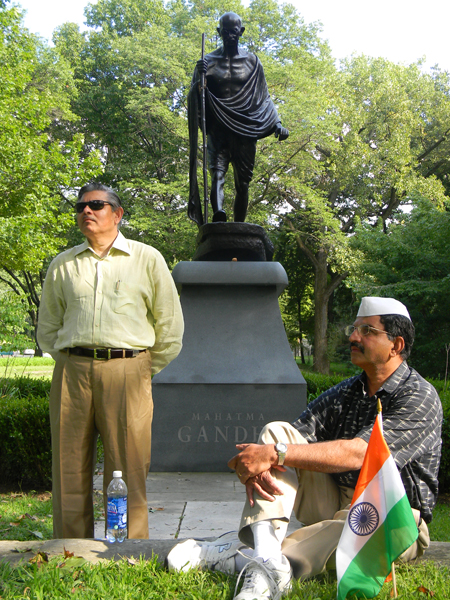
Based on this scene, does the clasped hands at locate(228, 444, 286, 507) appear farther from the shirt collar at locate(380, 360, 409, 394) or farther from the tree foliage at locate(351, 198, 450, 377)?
the tree foliage at locate(351, 198, 450, 377)

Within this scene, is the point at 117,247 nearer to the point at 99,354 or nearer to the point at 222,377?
the point at 99,354

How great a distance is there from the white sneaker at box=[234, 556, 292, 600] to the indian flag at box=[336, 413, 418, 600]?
9.0 inches

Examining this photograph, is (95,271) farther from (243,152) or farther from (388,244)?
(388,244)

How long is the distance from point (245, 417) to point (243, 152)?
3.43 meters

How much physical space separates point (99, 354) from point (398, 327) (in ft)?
5.27

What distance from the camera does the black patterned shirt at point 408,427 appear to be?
265cm

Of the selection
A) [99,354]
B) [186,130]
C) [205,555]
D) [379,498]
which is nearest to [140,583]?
[205,555]

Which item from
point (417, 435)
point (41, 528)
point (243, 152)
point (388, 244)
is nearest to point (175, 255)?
point (388, 244)

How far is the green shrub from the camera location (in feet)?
18.6

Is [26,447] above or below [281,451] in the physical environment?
below

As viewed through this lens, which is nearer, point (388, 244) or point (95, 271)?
point (95, 271)

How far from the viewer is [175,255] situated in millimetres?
22016

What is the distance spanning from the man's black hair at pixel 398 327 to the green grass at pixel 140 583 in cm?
102

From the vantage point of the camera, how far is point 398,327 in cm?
285
